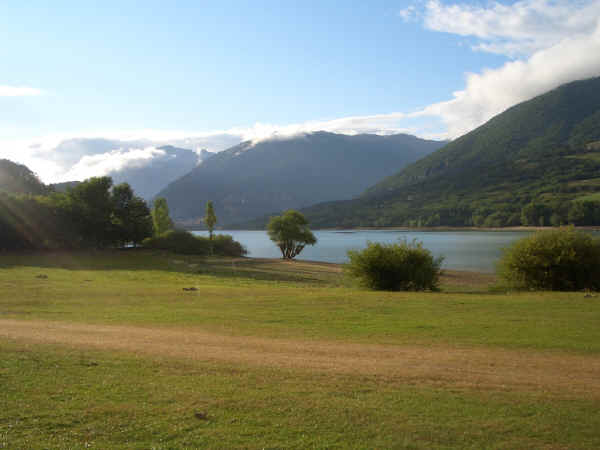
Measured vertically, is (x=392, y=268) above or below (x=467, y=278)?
above

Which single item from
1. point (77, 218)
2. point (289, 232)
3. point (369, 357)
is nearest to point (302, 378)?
point (369, 357)

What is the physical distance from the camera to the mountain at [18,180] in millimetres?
92688

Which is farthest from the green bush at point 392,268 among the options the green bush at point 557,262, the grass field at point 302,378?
the grass field at point 302,378

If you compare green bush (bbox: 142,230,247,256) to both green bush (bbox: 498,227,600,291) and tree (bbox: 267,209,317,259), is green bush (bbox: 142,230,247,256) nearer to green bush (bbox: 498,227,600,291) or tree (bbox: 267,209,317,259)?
tree (bbox: 267,209,317,259)

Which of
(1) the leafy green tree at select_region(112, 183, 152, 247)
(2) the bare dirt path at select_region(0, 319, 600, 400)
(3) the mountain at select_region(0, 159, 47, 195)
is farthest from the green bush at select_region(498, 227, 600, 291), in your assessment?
(3) the mountain at select_region(0, 159, 47, 195)

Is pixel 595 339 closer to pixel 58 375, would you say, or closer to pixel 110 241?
pixel 58 375

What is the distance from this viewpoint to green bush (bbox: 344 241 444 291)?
3116cm

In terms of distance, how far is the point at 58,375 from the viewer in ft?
31.3

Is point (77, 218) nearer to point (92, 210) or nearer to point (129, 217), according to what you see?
point (92, 210)

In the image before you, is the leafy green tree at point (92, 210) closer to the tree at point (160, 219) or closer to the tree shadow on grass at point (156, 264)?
the tree shadow on grass at point (156, 264)

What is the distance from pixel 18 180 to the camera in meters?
94.7

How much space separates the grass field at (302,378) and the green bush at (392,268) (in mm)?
11284

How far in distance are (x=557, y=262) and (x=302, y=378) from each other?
24651 millimetres

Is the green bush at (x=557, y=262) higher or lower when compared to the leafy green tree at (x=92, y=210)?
lower
